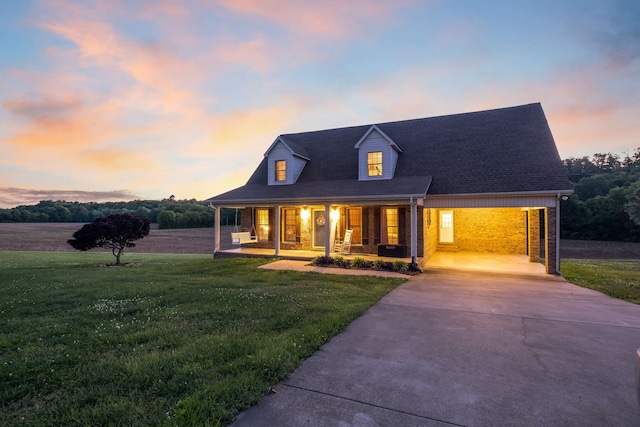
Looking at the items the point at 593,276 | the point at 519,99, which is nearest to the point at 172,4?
the point at 593,276

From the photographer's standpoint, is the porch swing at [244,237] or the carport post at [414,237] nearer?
the carport post at [414,237]

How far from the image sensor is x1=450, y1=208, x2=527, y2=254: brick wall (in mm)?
15844

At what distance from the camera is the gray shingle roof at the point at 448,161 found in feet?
39.5

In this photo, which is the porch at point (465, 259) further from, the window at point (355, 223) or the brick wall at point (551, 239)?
the window at point (355, 223)

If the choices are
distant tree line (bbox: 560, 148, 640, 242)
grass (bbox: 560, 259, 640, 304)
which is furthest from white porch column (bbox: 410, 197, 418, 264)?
distant tree line (bbox: 560, 148, 640, 242)

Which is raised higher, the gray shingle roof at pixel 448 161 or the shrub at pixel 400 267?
the gray shingle roof at pixel 448 161

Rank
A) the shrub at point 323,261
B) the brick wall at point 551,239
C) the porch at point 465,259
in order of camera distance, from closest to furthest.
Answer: the brick wall at point 551,239 → the porch at point 465,259 → the shrub at point 323,261

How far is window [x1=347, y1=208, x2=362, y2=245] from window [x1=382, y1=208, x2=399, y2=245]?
126 cm

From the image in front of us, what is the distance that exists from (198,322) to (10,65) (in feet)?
48.2

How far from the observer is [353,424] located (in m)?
2.65

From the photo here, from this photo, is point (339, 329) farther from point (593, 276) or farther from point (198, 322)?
point (593, 276)

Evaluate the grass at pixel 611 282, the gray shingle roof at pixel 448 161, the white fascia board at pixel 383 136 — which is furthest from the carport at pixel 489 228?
the white fascia board at pixel 383 136

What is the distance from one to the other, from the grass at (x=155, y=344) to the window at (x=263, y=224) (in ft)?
26.5

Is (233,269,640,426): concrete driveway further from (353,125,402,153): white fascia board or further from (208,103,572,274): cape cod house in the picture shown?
(353,125,402,153): white fascia board
